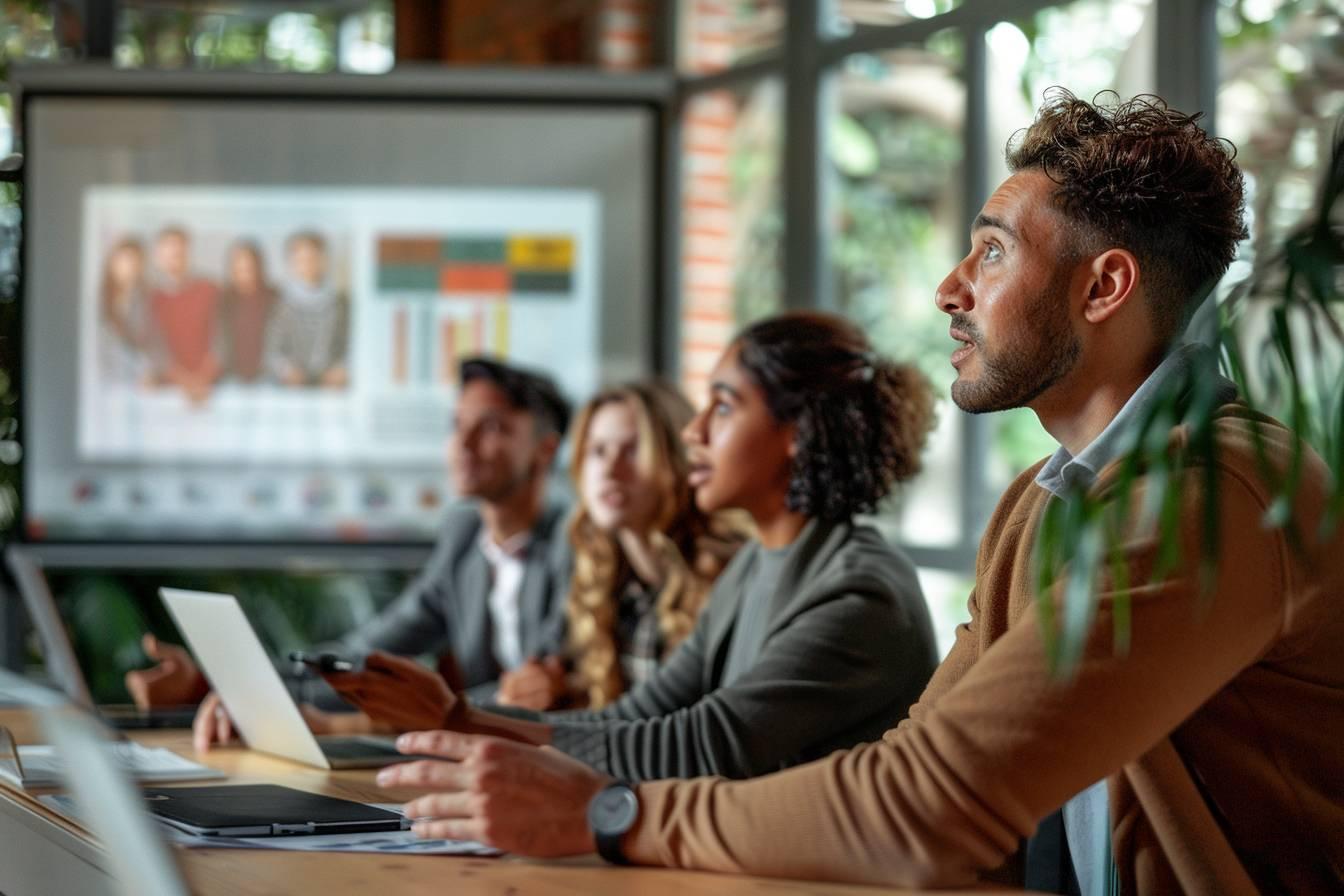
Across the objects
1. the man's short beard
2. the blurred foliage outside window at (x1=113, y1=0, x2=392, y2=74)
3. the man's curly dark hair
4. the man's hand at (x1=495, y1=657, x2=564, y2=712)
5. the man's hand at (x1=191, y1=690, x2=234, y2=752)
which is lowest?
the man's hand at (x1=495, y1=657, x2=564, y2=712)

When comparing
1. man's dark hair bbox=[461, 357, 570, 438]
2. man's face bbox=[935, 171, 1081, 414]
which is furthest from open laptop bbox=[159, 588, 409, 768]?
man's dark hair bbox=[461, 357, 570, 438]

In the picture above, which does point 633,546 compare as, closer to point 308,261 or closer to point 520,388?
point 520,388

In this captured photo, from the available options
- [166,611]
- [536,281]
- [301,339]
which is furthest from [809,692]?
[166,611]

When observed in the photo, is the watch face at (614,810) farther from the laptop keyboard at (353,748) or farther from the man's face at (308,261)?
the man's face at (308,261)

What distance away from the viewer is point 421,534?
→ 4.84 metres

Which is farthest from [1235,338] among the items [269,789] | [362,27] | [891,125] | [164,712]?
[362,27]

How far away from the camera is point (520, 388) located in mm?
4059

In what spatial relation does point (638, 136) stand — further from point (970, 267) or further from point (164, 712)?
point (970, 267)

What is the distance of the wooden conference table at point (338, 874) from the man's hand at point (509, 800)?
3 cm

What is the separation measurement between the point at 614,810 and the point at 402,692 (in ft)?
2.84

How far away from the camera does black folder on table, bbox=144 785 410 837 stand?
1566mm

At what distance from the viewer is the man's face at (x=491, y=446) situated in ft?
12.8

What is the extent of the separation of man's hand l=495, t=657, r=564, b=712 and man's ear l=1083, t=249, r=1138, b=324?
161 centimetres

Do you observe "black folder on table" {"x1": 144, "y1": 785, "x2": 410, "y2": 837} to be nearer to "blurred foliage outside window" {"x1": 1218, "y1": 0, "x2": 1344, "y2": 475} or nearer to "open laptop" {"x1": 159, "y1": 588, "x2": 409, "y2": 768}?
"open laptop" {"x1": 159, "y1": 588, "x2": 409, "y2": 768}
